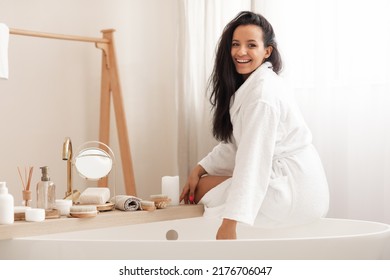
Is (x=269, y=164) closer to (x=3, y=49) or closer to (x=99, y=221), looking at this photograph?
(x=99, y=221)

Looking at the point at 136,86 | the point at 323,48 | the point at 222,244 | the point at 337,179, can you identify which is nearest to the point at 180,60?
the point at 136,86

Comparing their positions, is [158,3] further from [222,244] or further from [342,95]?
[222,244]

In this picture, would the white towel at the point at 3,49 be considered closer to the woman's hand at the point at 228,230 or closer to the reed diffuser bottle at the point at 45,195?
the reed diffuser bottle at the point at 45,195

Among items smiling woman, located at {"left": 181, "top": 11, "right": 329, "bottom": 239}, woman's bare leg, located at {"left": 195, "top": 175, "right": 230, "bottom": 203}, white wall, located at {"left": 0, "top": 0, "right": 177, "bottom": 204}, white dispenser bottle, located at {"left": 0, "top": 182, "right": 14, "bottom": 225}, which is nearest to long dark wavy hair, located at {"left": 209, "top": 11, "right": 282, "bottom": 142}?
smiling woman, located at {"left": 181, "top": 11, "right": 329, "bottom": 239}

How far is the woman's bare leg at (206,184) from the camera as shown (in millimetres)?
2639

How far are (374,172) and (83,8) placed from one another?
1.83m

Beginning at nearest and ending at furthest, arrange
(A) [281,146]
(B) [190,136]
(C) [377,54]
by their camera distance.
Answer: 1. (A) [281,146]
2. (C) [377,54]
3. (B) [190,136]

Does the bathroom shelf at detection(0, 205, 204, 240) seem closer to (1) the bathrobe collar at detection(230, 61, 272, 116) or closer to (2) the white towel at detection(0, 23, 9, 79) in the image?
(1) the bathrobe collar at detection(230, 61, 272, 116)

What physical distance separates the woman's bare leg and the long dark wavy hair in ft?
0.56

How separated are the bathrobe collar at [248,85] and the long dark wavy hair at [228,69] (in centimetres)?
7

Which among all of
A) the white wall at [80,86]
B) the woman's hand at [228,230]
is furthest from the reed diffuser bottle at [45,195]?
the white wall at [80,86]

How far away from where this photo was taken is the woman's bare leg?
2.64 metres

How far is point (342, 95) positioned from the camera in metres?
2.79
